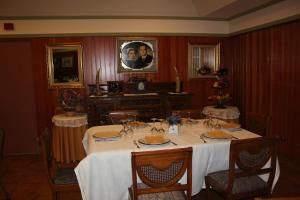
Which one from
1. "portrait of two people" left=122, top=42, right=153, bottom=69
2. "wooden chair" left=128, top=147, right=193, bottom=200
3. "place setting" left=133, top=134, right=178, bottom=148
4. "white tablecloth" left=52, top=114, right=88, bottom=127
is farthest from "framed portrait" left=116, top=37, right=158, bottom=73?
"wooden chair" left=128, top=147, right=193, bottom=200

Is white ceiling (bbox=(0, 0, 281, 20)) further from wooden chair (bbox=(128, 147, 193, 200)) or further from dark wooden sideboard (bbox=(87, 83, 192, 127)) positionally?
wooden chair (bbox=(128, 147, 193, 200))

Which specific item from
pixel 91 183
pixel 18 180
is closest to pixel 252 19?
pixel 91 183

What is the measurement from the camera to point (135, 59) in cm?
520

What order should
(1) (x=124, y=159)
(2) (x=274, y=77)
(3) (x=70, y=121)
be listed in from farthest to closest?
(2) (x=274, y=77) → (3) (x=70, y=121) → (1) (x=124, y=159)

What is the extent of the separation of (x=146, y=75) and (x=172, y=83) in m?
0.55

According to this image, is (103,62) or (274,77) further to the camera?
(103,62)

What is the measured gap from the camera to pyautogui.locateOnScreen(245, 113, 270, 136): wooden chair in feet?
9.93

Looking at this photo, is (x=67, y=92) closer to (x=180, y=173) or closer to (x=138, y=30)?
(x=138, y=30)

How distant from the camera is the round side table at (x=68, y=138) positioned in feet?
13.7

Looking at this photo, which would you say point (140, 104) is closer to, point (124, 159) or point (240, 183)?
point (124, 159)

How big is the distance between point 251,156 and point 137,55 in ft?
11.2

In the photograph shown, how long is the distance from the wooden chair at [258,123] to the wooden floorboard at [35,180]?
2.65 ft

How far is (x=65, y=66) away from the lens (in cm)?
503

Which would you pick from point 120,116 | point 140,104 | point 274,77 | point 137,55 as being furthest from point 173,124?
point 137,55
